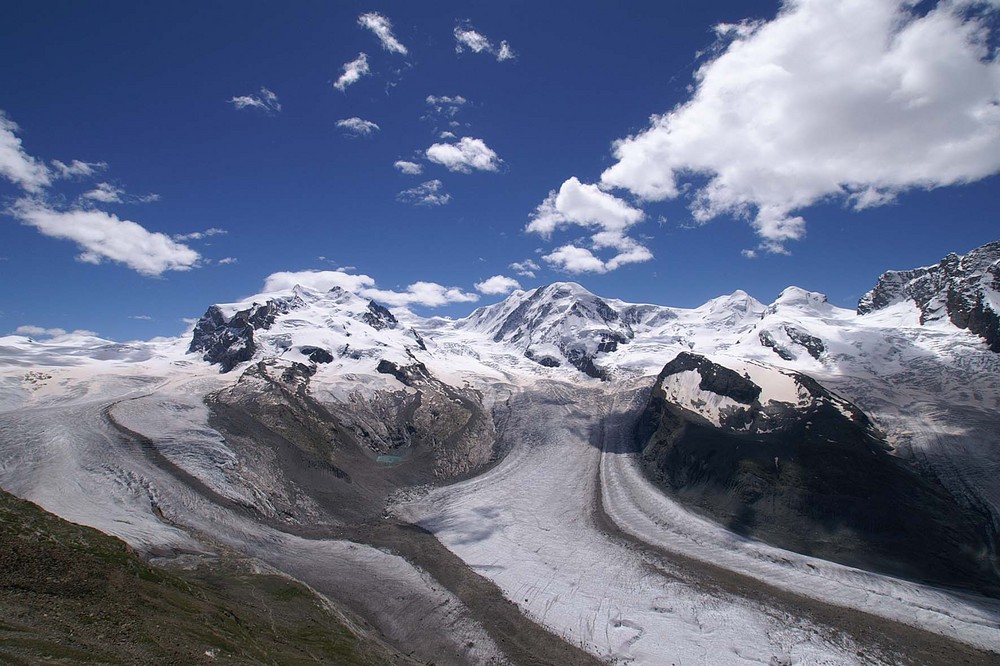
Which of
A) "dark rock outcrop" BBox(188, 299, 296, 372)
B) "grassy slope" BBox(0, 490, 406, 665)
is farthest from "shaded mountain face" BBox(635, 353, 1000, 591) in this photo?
"dark rock outcrop" BBox(188, 299, 296, 372)

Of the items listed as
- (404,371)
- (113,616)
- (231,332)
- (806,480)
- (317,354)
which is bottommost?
(113,616)

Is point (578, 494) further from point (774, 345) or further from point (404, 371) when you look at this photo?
point (774, 345)

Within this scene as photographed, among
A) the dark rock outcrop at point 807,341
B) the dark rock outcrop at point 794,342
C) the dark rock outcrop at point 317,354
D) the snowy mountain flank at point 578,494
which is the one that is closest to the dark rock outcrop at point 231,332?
the snowy mountain flank at point 578,494

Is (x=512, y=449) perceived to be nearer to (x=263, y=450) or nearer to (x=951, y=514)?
(x=263, y=450)

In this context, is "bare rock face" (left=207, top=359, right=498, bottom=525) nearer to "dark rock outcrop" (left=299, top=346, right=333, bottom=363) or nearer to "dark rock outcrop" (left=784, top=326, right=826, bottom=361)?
"dark rock outcrop" (left=299, top=346, right=333, bottom=363)

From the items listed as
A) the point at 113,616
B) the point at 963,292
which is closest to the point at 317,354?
the point at 113,616

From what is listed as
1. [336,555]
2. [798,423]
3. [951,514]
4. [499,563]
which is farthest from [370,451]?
[951,514]

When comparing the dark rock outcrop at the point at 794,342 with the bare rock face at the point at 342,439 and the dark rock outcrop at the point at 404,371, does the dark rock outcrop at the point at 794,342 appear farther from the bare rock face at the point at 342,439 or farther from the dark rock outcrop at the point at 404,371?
the dark rock outcrop at the point at 404,371
